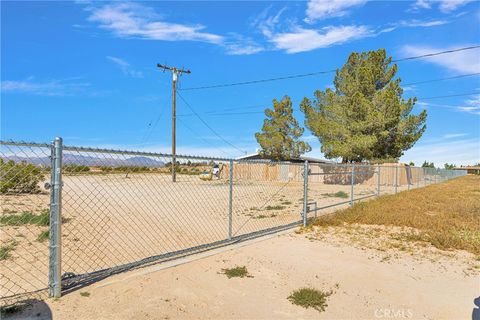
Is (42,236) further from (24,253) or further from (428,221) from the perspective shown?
(428,221)

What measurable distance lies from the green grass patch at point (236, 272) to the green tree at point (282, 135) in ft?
108

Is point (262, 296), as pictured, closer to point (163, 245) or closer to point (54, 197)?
point (54, 197)

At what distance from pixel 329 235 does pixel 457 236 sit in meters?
2.68

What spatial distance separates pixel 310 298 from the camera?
414cm

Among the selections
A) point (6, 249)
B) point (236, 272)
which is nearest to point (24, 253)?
point (6, 249)

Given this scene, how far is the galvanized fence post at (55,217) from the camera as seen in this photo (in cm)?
388

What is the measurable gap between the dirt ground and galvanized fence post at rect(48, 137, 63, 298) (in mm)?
190

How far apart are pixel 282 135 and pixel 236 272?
33.6 meters

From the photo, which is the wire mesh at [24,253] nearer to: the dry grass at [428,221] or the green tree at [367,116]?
the dry grass at [428,221]

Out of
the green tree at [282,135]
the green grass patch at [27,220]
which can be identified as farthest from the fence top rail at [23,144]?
the green tree at [282,135]

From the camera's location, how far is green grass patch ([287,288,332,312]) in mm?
4004

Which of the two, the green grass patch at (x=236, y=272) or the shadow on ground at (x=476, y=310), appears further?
the green grass patch at (x=236, y=272)
